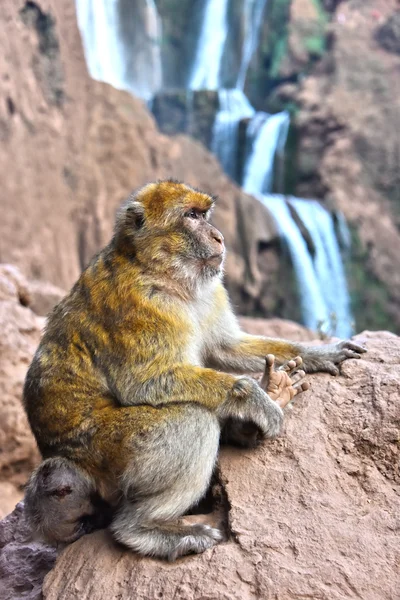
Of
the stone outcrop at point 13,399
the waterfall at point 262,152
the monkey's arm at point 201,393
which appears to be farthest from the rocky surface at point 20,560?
the waterfall at point 262,152

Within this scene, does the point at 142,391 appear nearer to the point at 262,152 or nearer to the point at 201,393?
A: the point at 201,393

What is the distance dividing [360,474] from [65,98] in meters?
11.8

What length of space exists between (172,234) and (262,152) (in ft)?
54.1

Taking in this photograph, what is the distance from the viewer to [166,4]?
21422 mm

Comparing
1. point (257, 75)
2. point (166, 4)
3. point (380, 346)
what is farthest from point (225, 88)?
point (380, 346)

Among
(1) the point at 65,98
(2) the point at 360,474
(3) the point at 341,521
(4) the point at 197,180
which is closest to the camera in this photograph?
(3) the point at 341,521

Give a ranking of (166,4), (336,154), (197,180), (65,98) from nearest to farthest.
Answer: (65,98) → (197,180) → (336,154) → (166,4)

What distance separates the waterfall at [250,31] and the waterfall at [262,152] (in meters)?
3.50

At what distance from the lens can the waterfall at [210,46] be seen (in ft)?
71.8

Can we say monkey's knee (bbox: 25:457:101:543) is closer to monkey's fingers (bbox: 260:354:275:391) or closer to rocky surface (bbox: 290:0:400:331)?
monkey's fingers (bbox: 260:354:275:391)

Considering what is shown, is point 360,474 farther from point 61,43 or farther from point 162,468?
point 61,43

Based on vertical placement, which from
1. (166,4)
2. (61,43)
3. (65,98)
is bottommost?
(65,98)

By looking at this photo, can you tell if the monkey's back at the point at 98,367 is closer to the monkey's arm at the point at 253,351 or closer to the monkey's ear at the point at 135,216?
the monkey's ear at the point at 135,216

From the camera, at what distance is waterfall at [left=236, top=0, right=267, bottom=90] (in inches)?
857
